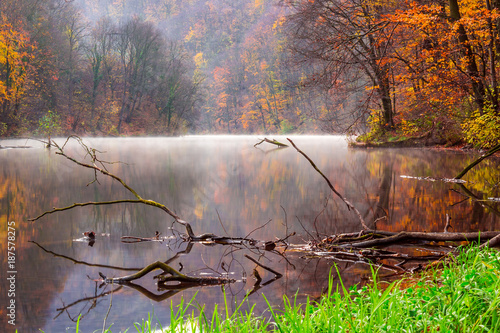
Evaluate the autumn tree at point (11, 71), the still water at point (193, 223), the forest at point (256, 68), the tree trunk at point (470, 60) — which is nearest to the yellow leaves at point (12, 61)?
the autumn tree at point (11, 71)

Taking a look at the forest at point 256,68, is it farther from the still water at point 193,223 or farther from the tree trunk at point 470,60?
the still water at point 193,223

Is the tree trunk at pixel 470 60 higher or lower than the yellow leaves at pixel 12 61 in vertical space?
lower

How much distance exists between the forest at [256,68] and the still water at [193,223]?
2.48m

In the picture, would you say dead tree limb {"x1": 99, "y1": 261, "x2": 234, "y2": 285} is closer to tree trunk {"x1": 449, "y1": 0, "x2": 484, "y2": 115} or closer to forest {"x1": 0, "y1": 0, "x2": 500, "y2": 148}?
forest {"x1": 0, "y1": 0, "x2": 500, "y2": 148}

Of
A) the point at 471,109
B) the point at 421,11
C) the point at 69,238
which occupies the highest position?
the point at 421,11

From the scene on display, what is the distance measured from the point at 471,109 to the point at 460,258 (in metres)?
16.9

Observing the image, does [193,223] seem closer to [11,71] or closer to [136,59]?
[11,71]

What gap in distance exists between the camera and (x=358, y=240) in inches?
254

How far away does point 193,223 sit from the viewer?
8570 millimetres

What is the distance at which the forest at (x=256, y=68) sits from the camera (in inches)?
658

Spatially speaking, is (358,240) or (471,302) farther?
(358,240)

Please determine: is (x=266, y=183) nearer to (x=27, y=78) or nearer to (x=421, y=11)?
(x=421, y=11)

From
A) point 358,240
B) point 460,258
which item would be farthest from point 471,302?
point 358,240

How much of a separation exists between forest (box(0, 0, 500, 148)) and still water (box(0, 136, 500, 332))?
2480mm
